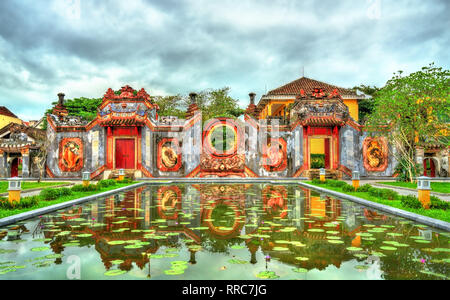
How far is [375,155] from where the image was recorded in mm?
20141

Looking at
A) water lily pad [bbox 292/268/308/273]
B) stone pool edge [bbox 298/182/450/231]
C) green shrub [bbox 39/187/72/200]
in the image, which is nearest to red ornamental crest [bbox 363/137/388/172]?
stone pool edge [bbox 298/182/450/231]

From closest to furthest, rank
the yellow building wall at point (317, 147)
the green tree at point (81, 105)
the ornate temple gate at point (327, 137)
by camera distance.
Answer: the ornate temple gate at point (327, 137)
the yellow building wall at point (317, 147)
the green tree at point (81, 105)

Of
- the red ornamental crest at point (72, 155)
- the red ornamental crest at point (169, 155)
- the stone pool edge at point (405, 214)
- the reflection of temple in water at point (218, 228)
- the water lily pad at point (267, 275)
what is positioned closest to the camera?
the water lily pad at point (267, 275)

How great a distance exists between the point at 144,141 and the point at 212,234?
16.4 metres

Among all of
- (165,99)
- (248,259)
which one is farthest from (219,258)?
(165,99)

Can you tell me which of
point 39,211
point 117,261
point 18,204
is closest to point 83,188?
point 18,204

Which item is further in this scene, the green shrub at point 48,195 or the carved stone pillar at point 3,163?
the carved stone pillar at point 3,163

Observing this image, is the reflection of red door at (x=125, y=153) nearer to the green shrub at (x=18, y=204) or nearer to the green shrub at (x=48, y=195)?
the green shrub at (x=48, y=195)

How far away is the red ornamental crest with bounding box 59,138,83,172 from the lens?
67.1ft

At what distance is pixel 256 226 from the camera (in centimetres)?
540

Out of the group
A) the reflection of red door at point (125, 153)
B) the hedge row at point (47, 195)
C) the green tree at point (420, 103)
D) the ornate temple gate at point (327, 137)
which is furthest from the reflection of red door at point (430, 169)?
the hedge row at point (47, 195)

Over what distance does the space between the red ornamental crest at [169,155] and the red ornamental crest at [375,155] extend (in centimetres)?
1280

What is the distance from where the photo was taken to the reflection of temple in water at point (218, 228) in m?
3.78
